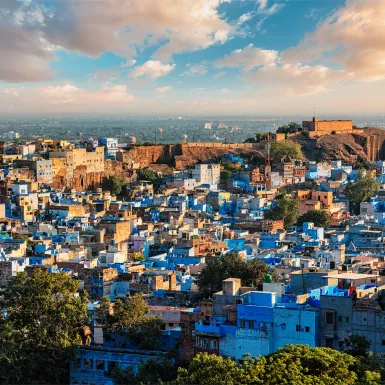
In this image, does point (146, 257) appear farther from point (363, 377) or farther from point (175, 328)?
point (363, 377)

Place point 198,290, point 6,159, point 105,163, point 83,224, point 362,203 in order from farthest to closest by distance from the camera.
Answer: point 105,163
point 6,159
point 362,203
point 83,224
point 198,290

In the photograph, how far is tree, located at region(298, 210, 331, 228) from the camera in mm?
36219

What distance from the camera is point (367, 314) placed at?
1495cm

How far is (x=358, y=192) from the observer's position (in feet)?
144

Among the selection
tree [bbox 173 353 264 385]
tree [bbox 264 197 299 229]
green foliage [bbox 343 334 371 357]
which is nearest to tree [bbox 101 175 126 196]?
tree [bbox 264 197 299 229]

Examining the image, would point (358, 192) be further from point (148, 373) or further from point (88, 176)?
point (148, 373)

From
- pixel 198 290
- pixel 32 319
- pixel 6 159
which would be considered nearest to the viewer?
pixel 32 319

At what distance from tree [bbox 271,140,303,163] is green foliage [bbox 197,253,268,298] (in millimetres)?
35107

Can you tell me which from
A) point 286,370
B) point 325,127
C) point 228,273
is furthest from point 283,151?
point 286,370

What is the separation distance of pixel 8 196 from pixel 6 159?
11170mm

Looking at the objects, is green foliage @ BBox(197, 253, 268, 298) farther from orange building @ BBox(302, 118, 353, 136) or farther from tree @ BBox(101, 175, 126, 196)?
orange building @ BBox(302, 118, 353, 136)

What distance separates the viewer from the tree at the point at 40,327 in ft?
53.5

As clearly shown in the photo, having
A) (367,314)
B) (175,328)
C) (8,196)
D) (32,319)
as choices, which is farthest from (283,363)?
(8,196)

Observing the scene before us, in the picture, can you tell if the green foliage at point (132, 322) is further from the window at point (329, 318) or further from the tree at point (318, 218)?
the tree at point (318, 218)
